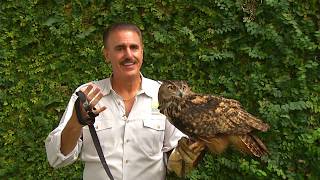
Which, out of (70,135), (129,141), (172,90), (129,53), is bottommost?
(129,141)

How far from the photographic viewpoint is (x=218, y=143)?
2.24 m

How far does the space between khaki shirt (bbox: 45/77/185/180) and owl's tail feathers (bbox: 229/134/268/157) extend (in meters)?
0.50

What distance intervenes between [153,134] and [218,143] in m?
0.48

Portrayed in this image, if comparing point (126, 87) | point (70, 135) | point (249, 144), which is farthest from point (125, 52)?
point (249, 144)

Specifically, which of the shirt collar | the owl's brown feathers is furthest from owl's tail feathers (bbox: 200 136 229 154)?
the shirt collar

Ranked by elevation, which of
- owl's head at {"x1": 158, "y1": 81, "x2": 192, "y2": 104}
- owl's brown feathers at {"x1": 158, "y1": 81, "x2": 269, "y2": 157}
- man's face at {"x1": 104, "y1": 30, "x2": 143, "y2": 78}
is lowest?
owl's brown feathers at {"x1": 158, "y1": 81, "x2": 269, "y2": 157}

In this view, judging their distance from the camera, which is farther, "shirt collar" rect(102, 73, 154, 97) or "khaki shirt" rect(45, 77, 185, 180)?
"shirt collar" rect(102, 73, 154, 97)

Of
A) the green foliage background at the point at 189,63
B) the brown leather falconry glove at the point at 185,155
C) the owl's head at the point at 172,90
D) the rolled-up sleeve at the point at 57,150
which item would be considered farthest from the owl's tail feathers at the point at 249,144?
the green foliage background at the point at 189,63

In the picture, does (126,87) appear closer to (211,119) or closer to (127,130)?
(127,130)

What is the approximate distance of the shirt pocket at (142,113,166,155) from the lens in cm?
259

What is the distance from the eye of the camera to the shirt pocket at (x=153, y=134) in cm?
259

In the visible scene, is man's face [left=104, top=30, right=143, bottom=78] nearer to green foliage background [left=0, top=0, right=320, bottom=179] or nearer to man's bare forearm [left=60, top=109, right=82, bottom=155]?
man's bare forearm [left=60, top=109, right=82, bottom=155]

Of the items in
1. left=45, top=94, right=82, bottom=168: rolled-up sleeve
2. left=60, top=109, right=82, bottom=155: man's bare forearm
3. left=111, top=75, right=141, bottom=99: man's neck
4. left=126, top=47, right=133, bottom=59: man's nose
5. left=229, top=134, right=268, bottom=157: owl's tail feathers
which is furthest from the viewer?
left=111, top=75, right=141, bottom=99: man's neck

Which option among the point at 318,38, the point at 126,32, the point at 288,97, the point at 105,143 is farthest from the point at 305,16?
the point at 105,143
